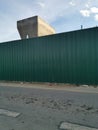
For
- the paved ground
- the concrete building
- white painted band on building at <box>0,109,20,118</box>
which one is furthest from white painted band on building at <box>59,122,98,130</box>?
the concrete building

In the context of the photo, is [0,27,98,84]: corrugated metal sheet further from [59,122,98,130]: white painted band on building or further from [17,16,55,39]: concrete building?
[17,16,55,39]: concrete building

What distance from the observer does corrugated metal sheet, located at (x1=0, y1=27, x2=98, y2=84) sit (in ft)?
36.1

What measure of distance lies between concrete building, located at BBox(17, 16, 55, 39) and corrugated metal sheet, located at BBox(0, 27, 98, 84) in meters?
7.59

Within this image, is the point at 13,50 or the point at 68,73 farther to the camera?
the point at 13,50

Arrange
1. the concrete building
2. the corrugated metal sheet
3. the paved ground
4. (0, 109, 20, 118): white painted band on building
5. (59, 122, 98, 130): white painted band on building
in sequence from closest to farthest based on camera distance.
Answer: (59, 122, 98, 130): white painted band on building, the paved ground, (0, 109, 20, 118): white painted band on building, the corrugated metal sheet, the concrete building

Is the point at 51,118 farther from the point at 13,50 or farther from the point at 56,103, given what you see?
the point at 13,50

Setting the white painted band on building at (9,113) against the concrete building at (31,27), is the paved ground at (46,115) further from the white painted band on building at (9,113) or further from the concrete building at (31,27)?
the concrete building at (31,27)

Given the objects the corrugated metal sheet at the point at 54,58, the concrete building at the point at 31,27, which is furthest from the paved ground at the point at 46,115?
the concrete building at the point at 31,27

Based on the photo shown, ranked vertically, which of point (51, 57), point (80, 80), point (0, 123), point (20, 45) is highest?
point (20, 45)

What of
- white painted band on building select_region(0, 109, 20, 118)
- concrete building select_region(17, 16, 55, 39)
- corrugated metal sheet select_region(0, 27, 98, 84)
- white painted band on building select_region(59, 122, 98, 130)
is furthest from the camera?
concrete building select_region(17, 16, 55, 39)

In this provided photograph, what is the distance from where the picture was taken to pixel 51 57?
12422 mm

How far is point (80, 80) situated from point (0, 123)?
7.28m

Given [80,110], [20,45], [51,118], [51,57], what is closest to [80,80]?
[51,57]

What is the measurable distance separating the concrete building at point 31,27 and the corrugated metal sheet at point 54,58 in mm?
7588
